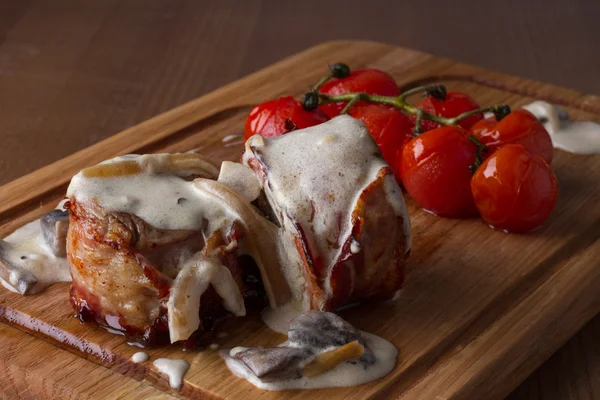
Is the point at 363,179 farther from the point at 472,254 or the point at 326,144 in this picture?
the point at 472,254

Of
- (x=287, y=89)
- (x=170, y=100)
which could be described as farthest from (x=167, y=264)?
(x=170, y=100)

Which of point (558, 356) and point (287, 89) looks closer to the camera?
point (558, 356)

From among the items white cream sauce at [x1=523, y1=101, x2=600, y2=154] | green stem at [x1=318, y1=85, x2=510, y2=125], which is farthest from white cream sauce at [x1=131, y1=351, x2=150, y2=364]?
white cream sauce at [x1=523, y1=101, x2=600, y2=154]

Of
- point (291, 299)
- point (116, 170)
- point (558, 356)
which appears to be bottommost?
point (558, 356)

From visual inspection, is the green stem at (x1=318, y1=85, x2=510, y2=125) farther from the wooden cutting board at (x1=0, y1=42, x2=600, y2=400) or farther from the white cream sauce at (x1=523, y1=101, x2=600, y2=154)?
the white cream sauce at (x1=523, y1=101, x2=600, y2=154)

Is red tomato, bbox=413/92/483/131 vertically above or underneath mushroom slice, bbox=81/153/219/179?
underneath

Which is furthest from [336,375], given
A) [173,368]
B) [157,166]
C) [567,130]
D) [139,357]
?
[567,130]

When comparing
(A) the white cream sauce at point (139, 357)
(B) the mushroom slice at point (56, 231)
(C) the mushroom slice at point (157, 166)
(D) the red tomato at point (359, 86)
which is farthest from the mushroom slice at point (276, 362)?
(D) the red tomato at point (359, 86)
